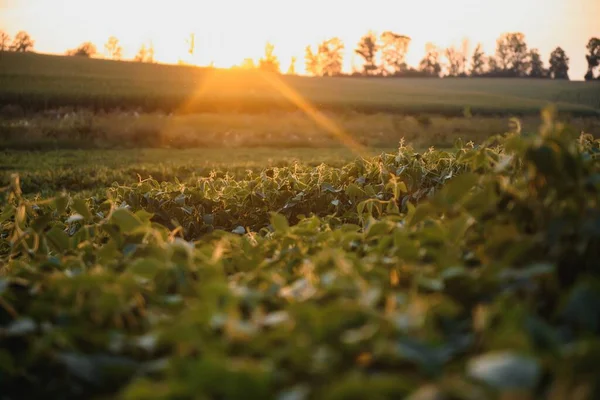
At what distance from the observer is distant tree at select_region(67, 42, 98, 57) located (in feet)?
287

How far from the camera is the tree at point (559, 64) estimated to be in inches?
3930

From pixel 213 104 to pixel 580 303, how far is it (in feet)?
138

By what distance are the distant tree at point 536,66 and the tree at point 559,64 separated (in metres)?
1.55

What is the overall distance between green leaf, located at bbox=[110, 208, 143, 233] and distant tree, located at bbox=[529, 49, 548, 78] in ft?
362

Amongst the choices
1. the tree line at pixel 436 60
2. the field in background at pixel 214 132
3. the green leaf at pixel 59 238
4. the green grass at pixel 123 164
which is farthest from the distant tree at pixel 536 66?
the green leaf at pixel 59 238

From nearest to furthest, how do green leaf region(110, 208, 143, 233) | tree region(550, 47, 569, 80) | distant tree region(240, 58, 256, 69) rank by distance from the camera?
green leaf region(110, 208, 143, 233) < distant tree region(240, 58, 256, 69) < tree region(550, 47, 569, 80)

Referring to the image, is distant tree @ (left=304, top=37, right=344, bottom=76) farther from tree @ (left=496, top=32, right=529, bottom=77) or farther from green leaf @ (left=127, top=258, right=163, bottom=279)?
green leaf @ (left=127, top=258, right=163, bottom=279)

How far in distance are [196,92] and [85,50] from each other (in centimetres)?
5326

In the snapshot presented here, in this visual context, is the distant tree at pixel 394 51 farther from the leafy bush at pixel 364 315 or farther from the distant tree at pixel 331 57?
the leafy bush at pixel 364 315

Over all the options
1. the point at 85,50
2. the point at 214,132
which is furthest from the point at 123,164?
the point at 85,50

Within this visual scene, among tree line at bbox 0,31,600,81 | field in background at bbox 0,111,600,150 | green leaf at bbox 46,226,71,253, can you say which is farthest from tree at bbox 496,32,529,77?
green leaf at bbox 46,226,71,253

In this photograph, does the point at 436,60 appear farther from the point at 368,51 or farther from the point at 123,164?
the point at 123,164

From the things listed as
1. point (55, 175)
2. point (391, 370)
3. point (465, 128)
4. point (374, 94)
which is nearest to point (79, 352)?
point (391, 370)

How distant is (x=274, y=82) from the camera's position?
59781mm
